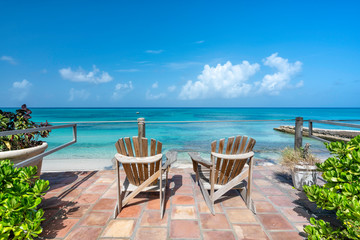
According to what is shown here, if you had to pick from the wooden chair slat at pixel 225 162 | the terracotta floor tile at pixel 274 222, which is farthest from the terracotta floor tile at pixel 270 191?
the wooden chair slat at pixel 225 162

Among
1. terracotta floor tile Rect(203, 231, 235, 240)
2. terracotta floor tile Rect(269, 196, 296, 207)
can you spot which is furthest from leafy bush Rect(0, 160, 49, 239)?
terracotta floor tile Rect(269, 196, 296, 207)

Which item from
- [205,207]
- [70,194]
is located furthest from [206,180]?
[70,194]

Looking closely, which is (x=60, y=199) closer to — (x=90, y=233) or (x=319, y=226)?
(x=90, y=233)

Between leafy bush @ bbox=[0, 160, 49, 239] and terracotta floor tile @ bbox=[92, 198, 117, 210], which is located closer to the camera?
leafy bush @ bbox=[0, 160, 49, 239]

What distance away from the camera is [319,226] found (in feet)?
5.09

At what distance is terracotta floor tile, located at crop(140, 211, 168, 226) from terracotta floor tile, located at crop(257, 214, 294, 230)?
1.05 metres

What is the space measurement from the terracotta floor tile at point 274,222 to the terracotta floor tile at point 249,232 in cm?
12

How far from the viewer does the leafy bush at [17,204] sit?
1.23 metres

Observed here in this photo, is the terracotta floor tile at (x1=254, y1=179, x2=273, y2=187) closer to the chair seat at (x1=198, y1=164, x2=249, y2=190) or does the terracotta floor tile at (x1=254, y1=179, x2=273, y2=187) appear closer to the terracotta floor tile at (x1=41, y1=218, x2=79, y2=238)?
the chair seat at (x1=198, y1=164, x2=249, y2=190)

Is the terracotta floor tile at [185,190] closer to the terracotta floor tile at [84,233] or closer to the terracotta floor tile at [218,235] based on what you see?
the terracotta floor tile at [218,235]

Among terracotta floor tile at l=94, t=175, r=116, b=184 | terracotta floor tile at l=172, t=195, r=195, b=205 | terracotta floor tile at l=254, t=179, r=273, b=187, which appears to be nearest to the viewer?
terracotta floor tile at l=172, t=195, r=195, b=205

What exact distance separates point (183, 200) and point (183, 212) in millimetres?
313

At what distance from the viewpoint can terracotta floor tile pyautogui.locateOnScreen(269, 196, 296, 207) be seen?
7.90 feet

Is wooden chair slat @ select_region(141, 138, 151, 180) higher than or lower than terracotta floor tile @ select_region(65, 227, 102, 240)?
higher
